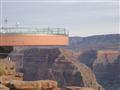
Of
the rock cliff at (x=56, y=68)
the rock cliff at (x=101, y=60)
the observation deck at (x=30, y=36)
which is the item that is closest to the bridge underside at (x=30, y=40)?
the observation deck at (x=30, y=36)

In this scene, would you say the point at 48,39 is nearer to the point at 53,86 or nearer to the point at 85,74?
the point at 53,86

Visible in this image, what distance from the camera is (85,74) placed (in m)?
73.6

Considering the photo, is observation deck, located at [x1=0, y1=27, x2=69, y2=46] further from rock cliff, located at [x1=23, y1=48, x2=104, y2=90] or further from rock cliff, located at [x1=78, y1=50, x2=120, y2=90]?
rock cliff, located at [x1=78, y1=50, x2=120, y2=90]

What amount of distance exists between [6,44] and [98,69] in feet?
253

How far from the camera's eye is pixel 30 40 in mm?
15617

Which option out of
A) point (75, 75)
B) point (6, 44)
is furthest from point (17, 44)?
point (75, 75)

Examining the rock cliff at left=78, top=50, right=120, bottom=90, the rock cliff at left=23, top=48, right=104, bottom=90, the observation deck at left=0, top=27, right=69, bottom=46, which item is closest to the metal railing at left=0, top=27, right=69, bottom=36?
the observation deck at left=0, top=27, right=69, bottom=46

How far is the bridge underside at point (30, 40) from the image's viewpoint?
1530 cm

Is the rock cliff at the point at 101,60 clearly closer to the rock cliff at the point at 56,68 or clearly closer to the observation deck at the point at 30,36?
the rock cliff at the point at 56,68

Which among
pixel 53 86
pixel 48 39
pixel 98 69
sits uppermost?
pixel 48 39

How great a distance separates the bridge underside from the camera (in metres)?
15.3

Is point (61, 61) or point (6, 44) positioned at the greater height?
point (6, 44)

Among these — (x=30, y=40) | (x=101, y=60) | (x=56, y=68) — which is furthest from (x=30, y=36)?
(x=101, y=60)

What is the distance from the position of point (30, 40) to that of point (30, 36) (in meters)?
0.36
